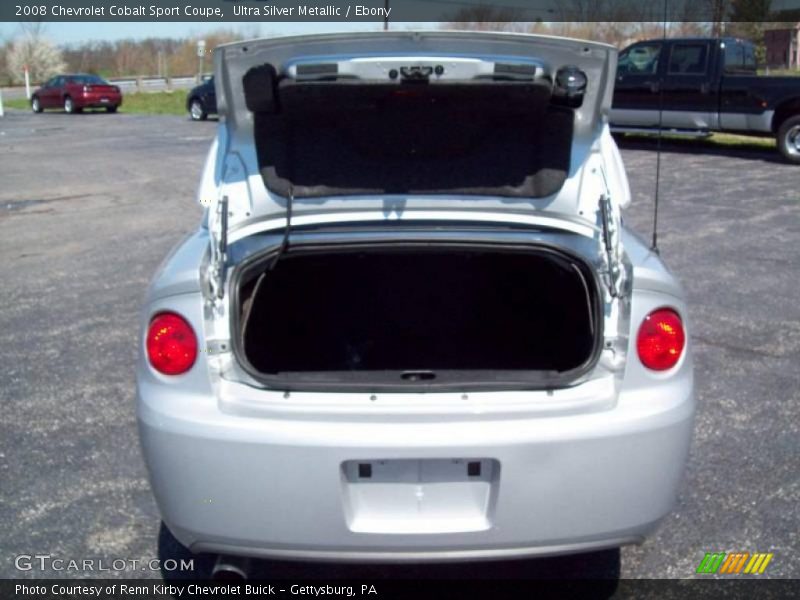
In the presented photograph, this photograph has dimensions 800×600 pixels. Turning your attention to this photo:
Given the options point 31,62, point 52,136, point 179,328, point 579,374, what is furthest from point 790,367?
point 31,62

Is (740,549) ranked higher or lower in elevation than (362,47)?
lower

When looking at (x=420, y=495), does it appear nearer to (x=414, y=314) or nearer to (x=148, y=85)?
(x=414, y=314)

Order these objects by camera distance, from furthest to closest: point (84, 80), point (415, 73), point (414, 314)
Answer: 1. point (84, 80)
2. point (414, 314)
3. point (415, 73)

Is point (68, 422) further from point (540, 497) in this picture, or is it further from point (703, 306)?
point (703, 306)

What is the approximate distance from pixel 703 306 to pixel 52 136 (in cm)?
2192

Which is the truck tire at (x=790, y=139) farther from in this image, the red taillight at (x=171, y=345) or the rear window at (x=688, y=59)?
the red taillight at (x=171, y=345)

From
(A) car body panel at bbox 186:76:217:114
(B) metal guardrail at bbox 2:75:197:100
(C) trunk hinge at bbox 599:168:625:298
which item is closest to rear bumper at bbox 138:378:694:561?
(C) trunk hinge at bbox 599:168:625:298

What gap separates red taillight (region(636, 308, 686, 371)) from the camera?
9.16 ft

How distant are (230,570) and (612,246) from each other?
158 cm

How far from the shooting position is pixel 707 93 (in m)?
15.5

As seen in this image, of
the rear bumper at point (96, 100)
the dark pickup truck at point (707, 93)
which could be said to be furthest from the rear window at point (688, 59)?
the rear bumper at point (96, 100)

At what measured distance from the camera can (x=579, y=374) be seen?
8.89 ft

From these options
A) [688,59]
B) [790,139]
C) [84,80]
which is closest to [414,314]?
[790,139]

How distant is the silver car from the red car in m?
33.2
